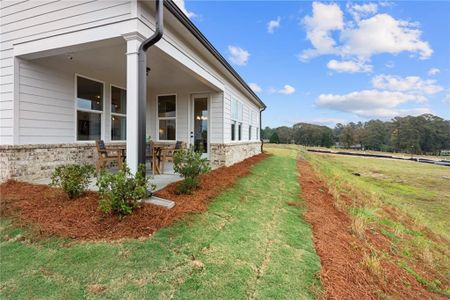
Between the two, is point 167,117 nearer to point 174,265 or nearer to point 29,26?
point 29,26

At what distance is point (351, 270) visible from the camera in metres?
2.67

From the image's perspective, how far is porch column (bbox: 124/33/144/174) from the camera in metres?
3.76

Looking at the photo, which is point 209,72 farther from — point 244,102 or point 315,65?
point 315,65

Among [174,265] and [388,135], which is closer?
[174,265]

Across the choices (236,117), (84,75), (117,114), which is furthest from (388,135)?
(84,75)

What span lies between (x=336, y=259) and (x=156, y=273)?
2143 mm

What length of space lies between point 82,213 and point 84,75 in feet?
16.1

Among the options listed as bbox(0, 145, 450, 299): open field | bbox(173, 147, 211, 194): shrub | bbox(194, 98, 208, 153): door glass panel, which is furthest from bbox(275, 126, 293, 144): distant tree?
bbox(0, 145, 450, 299): open field

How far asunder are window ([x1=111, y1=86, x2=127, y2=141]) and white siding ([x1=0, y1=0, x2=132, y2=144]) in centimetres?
228

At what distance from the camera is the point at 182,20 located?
4648 millimetres

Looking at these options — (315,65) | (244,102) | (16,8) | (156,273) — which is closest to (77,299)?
(156,273)

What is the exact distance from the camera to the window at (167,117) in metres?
9.19

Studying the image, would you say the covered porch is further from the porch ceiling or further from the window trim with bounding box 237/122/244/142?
the window trim with bounding box 237/122/244/142

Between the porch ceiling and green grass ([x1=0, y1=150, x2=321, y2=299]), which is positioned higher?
the porch ceiling
